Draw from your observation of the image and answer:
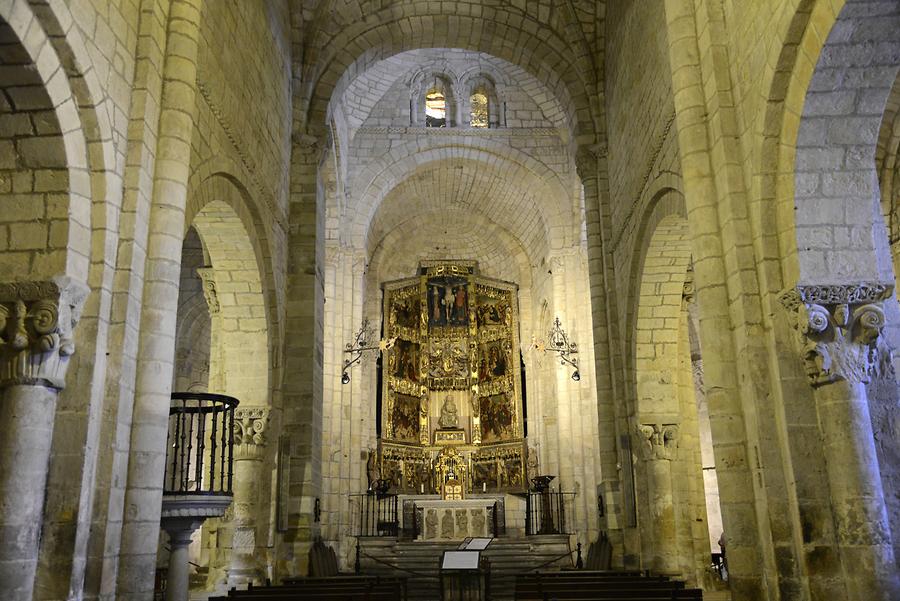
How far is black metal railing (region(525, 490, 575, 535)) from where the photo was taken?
2067 cm

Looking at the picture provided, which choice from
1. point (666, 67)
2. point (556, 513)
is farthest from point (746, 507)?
point (556, 513)

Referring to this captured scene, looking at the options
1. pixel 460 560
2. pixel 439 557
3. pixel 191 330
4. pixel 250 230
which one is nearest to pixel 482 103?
pixel 191 330

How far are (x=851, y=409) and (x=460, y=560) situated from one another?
515 centimetres

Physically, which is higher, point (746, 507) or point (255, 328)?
point (255, 328)

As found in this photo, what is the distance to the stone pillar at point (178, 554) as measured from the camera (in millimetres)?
7969

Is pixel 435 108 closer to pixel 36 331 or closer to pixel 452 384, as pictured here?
pixel 452 384

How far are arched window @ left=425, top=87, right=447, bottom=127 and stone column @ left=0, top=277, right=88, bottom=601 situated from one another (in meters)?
16.6

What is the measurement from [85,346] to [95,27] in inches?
106

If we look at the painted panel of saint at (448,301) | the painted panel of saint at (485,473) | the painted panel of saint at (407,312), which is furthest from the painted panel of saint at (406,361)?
the painted panel of saint at (485,473)

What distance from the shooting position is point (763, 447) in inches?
272

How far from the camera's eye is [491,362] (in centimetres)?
2491

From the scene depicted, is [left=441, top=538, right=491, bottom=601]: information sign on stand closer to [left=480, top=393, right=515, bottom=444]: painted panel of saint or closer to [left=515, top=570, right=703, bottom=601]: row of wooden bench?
[left=515, top=570, right=703, bottom=601]: row of wooden bench

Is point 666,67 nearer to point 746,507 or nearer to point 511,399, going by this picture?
point 746,507

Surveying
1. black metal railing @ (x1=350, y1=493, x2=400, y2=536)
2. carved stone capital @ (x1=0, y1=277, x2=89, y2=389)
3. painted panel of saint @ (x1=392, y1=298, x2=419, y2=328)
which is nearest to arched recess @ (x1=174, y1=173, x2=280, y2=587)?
carved stone capital @ (x1=0, y1=277, x2=89, y2=389)
